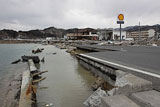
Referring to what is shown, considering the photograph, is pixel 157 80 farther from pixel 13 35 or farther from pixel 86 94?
pixel 13 35

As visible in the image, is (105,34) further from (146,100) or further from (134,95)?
(146,100)

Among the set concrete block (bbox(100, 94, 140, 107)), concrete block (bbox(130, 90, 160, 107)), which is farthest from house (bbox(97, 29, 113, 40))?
concrete block (bbox(100, 94, 140, 107))

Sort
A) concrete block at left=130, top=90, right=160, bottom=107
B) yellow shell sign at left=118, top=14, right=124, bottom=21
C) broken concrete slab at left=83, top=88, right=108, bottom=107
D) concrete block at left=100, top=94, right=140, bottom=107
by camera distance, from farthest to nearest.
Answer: yellow shell sign at left=118, top=14, right=124, bottom=21, broken concrete slab at left=83, top=88, right=108, bottom=107, concrete block at left=100, top=94, right=140, bottom=107, concrete block at left=130, top=90, right=160, bottom=107

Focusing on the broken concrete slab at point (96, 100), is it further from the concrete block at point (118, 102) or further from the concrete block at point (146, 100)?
the concrete block at point (146, 100)

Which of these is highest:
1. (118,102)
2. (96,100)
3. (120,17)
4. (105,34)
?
(120,17)

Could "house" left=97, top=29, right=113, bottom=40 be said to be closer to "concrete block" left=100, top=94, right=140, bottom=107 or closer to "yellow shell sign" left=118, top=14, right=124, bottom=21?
"yellow shell sign" left=118, top=14, right=124, bottom=21

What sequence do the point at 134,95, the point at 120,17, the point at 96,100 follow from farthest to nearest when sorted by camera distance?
the point at 120,17 → the point at 96,100 → the point at 134,95

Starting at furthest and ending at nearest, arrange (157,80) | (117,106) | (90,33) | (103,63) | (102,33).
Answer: (90,33) → (102,33) → (103,63) → (157,80) → (117,106)

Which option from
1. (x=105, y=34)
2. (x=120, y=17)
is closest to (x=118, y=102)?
(x=120, y=17)

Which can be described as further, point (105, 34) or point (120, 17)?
point (105, 34)

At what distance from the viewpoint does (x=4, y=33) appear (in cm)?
17600

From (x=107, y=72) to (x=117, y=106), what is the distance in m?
3.67

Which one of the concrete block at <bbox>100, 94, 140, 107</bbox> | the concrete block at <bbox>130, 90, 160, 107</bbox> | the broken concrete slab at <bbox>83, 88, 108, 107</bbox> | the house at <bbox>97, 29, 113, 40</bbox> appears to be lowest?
the broken concrete slab at <bbox>83, 88, 108, 107</bbox>

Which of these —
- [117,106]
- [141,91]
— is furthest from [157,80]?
[117,106]
